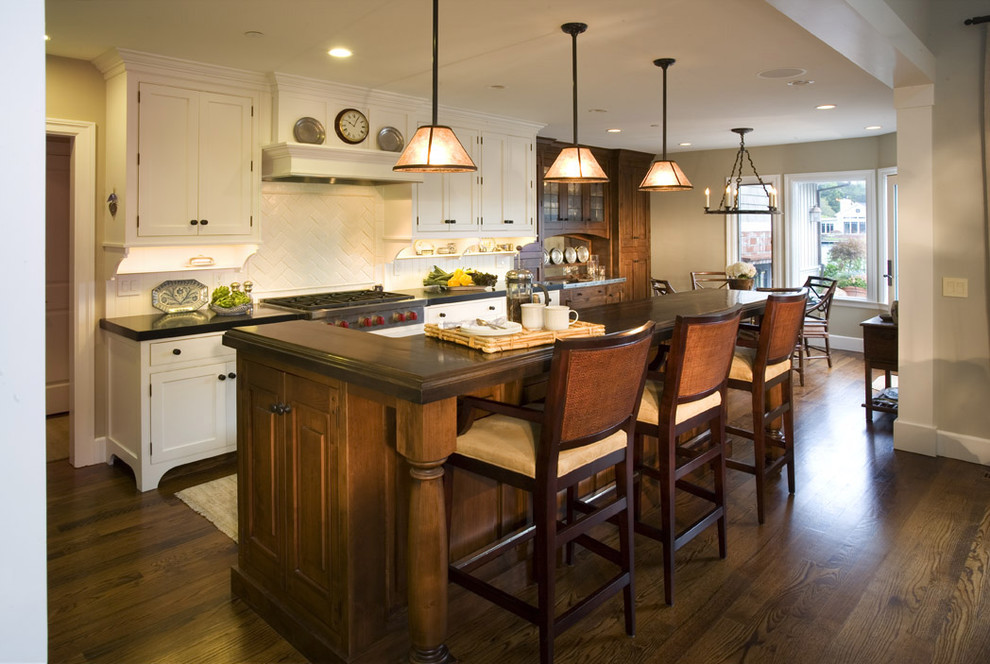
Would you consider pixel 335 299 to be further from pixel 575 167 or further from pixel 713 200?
pixel 713 200

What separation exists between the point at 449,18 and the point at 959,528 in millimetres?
3521

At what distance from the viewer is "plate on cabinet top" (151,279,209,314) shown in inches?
174

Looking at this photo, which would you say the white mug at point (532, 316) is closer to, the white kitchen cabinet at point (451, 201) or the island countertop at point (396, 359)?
the island countertop at point (396, 359)

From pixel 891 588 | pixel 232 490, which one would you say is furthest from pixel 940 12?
pixel 232 490

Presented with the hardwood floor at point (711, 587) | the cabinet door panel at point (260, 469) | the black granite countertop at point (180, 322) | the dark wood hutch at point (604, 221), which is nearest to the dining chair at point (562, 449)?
the hardwood floor at point (711, 587)

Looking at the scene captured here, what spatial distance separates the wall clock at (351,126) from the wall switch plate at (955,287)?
405 cm

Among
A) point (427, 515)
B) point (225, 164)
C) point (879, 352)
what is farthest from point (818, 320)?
point (427, 515)

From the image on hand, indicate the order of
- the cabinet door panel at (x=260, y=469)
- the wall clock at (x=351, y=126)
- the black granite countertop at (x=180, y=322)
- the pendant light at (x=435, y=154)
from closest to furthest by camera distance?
the cabinet door panel at (x=260, y=469), the pendant light at (x=435, y=154), the black granite countertop at (x=180, y=322), the wall clock at (x=351, y=126)

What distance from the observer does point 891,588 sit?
2.71m

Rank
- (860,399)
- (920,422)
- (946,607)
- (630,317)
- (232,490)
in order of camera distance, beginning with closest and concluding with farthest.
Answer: (946,607)
(630,317)
(232,490)
(920,422)
(860,399)

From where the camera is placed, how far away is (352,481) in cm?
212

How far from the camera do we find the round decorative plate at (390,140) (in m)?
5.21

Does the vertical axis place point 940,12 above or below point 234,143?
above

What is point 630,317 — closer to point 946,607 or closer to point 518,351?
point 518,351
